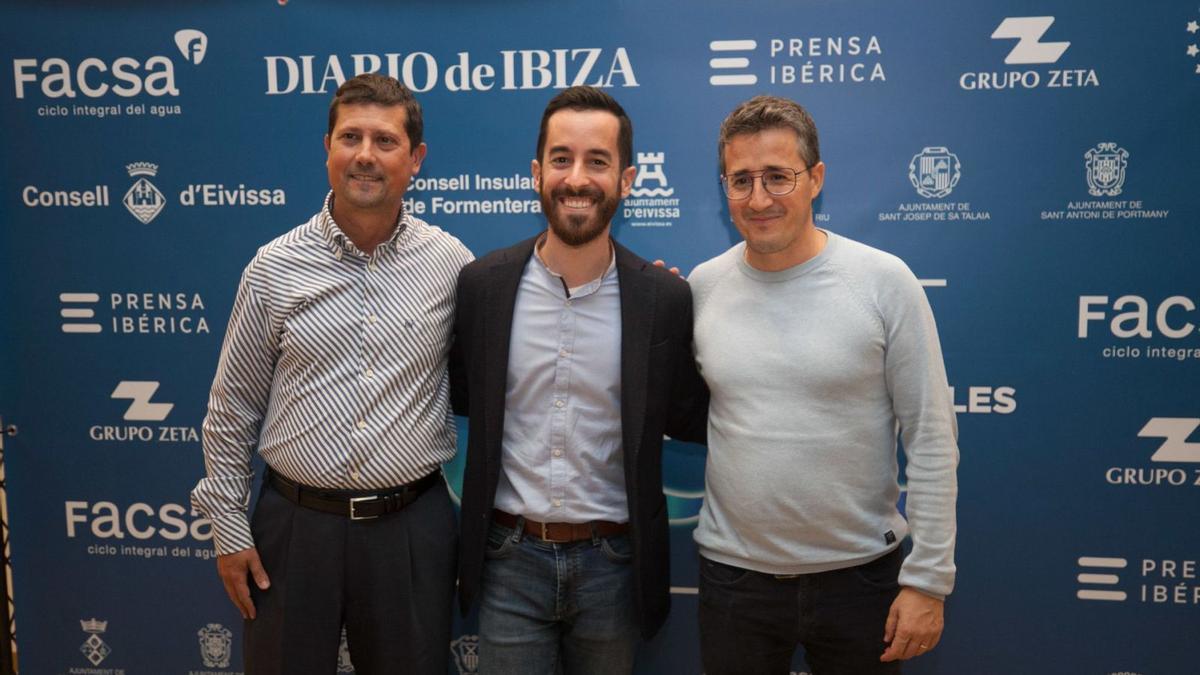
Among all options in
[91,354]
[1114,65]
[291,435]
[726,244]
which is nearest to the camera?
[291,435]

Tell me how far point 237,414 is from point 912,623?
1.75 meters

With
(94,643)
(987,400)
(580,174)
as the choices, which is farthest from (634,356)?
(94,643)

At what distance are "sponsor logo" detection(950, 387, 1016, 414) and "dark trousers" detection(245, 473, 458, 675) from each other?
5.88ft

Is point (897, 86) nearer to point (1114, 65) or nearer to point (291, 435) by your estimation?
point (1114, 65)

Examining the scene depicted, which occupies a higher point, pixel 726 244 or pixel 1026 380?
pixel 726 244

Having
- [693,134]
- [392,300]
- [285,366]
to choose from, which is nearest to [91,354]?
[285,366]

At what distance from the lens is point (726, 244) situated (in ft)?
9.27

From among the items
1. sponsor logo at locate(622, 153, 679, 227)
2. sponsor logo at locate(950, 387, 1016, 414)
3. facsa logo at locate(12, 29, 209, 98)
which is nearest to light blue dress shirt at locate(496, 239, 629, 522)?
sponsor logo at locate(622, 153, 679, 227)

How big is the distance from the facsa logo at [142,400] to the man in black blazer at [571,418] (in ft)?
5.13

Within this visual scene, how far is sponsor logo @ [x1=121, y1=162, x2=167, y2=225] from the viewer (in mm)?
2971

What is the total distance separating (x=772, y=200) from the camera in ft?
6.41

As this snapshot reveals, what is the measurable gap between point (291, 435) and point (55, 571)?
1.79 meters

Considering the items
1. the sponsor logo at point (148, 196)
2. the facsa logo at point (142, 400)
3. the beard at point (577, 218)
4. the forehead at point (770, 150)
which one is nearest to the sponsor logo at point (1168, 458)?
the forehead at point (770, 150)

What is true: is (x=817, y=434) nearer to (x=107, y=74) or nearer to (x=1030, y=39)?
(x=1030, y=39)
